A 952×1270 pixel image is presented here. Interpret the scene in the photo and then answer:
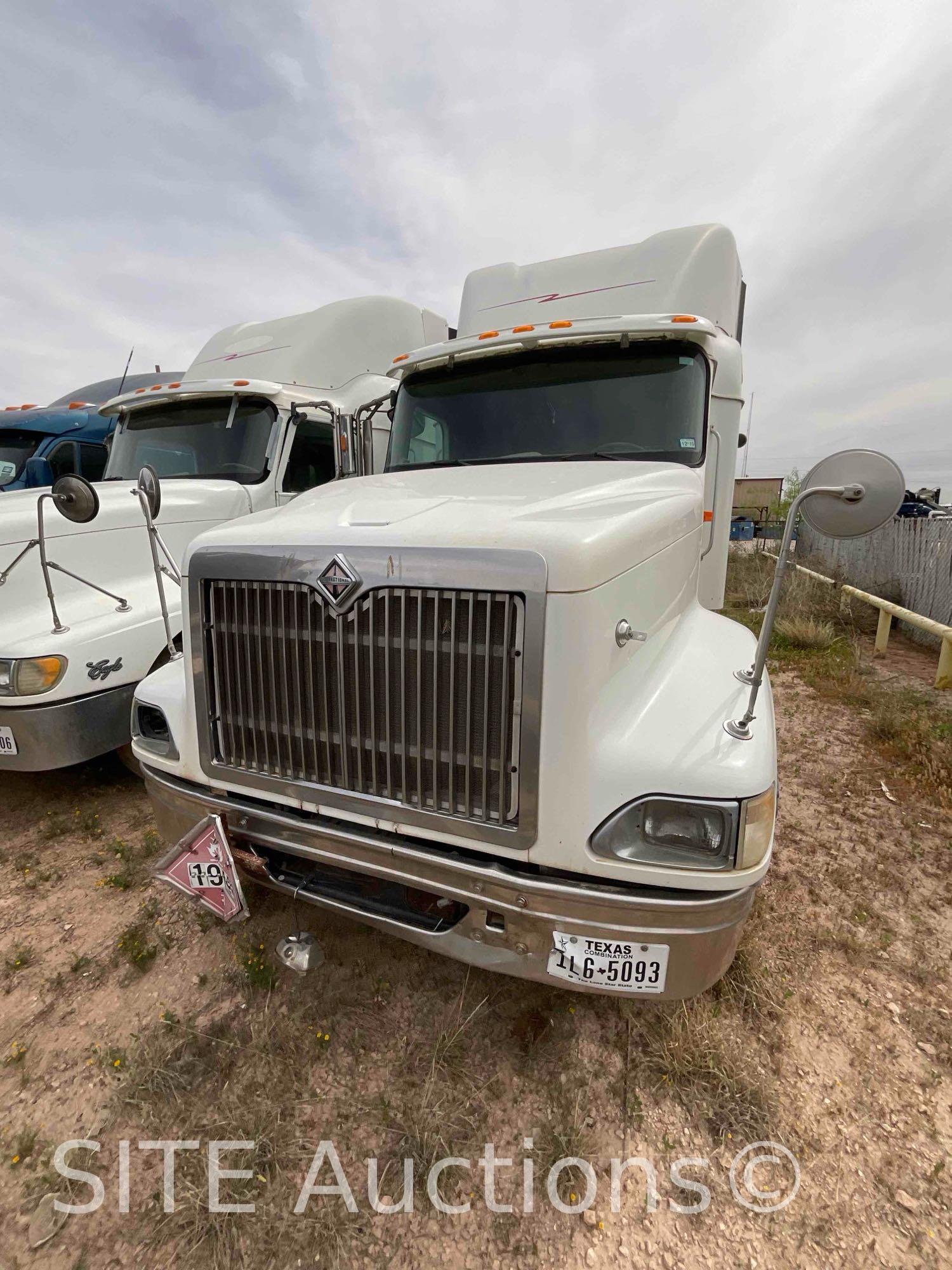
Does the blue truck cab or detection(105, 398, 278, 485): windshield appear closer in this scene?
detection(105, 398, 278, 485): windshield

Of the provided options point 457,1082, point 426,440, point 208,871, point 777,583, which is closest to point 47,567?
point 208,871

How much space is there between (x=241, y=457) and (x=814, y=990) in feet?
17.3

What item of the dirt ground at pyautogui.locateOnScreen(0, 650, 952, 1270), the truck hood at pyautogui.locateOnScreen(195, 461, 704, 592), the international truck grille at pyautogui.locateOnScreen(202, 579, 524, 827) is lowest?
the dirt ground at pyautogui.locateOnScreen(0, 650, 952, 1270)

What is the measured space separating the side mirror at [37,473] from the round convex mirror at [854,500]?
833 centimetres

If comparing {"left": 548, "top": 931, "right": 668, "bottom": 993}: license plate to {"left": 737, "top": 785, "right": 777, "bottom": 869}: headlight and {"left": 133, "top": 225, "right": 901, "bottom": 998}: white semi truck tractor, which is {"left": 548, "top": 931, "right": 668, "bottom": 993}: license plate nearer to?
{"left": 133, "top": 225, "right": 901, "bottom": 998}: white semi truck tractor

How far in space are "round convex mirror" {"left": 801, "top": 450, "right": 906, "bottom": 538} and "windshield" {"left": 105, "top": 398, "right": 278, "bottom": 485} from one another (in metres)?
4.44

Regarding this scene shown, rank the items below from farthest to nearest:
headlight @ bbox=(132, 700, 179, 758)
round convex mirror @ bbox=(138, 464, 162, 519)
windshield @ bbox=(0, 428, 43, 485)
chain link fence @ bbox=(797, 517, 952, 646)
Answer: chain link fence @ bbox=(797, 517, 952, 646) → windshield @ bbox=(0, 428, 43, 485) → round convex mirror @ bbox=(138, 464, 162, 519) → headlight @ bbox=(132, 700, 179, 758)

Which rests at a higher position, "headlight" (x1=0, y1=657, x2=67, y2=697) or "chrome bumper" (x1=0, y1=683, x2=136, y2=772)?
"headlight" (x1=0, y1=657, x2=67, y2=697)

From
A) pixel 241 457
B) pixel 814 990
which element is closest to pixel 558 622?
pixel 814 990

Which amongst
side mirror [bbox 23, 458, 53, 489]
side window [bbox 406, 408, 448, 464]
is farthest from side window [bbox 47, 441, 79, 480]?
side window [bbox 406, 408, 448, 464]

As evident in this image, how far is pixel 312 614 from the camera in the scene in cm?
203

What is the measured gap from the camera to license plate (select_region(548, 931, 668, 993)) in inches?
71.7

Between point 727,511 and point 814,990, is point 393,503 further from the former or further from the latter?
point 814,990

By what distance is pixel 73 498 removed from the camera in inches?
127
